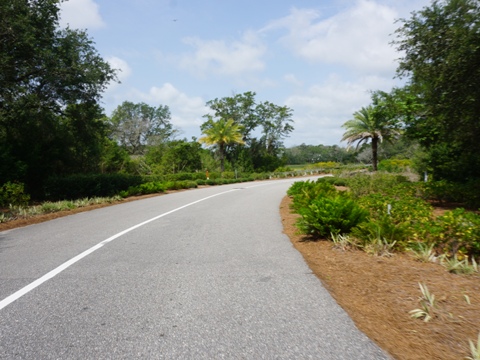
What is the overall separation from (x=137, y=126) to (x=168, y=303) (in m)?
62.8

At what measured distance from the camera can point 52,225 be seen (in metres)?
10.0

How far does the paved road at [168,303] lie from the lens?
2.91 metres

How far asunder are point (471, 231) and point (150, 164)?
4222 cm

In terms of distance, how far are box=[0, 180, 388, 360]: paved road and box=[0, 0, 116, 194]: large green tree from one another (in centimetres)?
1084

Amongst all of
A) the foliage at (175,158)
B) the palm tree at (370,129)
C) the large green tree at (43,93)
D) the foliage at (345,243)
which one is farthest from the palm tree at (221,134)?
the foliage at (345,243)

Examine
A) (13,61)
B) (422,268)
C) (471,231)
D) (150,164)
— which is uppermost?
(13,61)

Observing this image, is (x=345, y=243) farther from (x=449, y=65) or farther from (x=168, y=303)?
(x=449, y=65)

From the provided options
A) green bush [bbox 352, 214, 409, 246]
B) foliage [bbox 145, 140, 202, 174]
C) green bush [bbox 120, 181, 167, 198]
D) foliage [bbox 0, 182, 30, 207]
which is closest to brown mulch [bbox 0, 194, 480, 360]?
green bush [bbox 352, 214, 409, 246]

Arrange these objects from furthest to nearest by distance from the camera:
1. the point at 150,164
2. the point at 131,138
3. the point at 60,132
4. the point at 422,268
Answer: the point at 131,138
the point at 150,164
the point at 60,132
the point at 422,268

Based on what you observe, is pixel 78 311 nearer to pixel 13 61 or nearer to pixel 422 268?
pixel 422 268

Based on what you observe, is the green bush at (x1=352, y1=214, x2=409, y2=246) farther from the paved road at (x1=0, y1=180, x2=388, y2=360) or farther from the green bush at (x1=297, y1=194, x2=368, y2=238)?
the paved road at (x1=0, y1=180, x2=388, y2=360)

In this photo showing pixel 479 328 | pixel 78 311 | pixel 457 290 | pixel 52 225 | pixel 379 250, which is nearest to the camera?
pixel 479 328

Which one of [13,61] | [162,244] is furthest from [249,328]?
[13,61]

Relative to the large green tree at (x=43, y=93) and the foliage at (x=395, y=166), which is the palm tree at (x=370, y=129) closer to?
the foliage at (x=395, y=166)
